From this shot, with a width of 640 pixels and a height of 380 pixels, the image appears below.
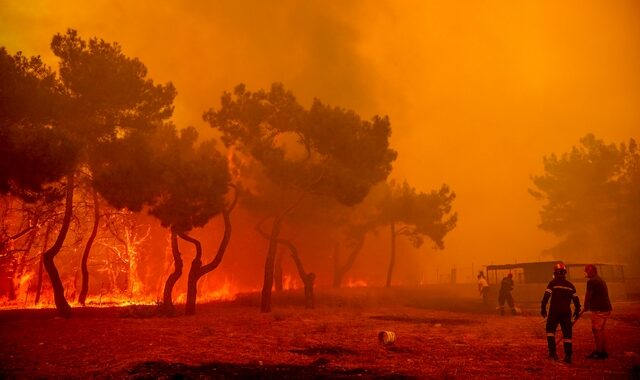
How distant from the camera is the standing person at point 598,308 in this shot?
11.3 m

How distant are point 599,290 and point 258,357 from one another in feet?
31.5

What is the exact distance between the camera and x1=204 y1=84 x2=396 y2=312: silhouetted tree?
25.6m

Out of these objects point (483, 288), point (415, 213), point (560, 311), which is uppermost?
point (415, 213)

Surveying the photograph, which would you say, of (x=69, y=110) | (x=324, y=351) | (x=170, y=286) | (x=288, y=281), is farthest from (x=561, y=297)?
(x=288, y=281)

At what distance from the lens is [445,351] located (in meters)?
12.4

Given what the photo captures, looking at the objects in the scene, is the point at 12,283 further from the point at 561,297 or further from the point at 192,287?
the point at 561,297

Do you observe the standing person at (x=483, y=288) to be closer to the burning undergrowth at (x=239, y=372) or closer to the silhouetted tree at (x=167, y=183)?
the silhouetted tree at (x=167, y=183)

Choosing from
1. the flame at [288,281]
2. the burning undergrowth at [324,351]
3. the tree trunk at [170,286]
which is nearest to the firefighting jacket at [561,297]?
the burning undergrowth at [324,351]

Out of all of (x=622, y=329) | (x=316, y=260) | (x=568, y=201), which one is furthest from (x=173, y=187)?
(x=568, y=201)

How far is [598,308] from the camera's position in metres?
11.4

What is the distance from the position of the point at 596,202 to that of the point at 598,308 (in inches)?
1939

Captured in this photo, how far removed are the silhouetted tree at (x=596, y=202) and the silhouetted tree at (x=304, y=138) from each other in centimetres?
3901

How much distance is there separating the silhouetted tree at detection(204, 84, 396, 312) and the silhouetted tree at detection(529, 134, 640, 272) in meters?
39.0

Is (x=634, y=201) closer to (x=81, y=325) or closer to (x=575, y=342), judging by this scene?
(x=575, y=342)
